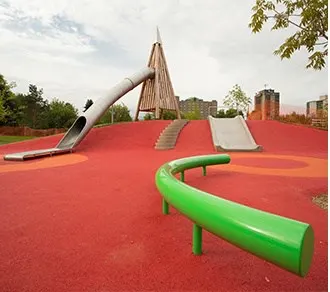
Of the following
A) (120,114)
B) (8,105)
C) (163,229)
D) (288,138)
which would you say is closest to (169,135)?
(288,138)

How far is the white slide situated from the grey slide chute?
24.6 ft

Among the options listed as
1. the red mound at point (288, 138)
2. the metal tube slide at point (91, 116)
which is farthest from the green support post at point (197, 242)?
the metal tube slide at point (91, 116)

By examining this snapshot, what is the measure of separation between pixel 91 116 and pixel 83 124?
3.62ft

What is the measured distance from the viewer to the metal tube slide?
15.1 metres

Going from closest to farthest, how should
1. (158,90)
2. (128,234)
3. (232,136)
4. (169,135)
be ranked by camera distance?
(128,234)
(232,136)
(169,135)
(158,90)

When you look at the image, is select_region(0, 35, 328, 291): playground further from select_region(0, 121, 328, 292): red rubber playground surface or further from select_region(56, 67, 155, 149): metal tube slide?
select_region(56, 67, 155, 149): metal tube slide

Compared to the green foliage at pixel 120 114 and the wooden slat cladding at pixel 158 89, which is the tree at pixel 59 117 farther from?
the wooden slat cladding at pixel 158 89

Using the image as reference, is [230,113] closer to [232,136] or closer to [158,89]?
[158,89]

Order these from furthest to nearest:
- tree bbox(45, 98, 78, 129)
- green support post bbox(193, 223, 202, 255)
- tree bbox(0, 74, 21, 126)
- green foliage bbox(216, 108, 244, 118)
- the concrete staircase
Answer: tree bbox(45, 98, 78, 129)
green foliage bbox(216, 108, 244, 118)
tree bbox(0, 74, 21, 126)
the concrete staircase
green support post bbox(193, 223, 202, 255)

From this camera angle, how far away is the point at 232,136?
17.0 meters

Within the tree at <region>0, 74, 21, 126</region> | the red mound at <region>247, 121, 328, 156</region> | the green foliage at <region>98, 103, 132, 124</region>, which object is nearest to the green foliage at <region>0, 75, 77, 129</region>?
the tree at <region>0, 74, 21, 126</region>

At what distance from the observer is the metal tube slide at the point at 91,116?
1509 cm

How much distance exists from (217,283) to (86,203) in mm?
3206

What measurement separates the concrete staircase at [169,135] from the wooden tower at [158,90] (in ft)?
23.4
